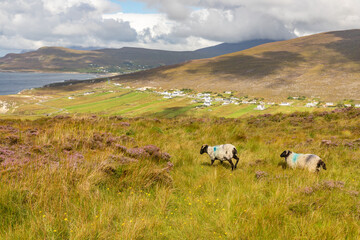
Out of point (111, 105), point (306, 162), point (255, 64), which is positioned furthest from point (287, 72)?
point (306, 162)

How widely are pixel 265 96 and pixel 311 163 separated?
323 ft

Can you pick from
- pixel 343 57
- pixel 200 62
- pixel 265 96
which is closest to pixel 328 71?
pixel 343 57

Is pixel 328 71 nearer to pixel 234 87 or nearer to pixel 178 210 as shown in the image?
pixel 234 87

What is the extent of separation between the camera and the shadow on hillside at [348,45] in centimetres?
13004

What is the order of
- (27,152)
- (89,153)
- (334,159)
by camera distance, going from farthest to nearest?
(334,159), (89,153), (27,152)

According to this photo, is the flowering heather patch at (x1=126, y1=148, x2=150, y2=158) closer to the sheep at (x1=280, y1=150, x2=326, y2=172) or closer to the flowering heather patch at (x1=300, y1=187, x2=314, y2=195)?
the flowering heather patch at (x1=300, y1=187, x2=314, y2=195)

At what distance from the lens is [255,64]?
160m

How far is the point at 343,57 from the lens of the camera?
131m

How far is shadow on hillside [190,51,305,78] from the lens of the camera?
467ft

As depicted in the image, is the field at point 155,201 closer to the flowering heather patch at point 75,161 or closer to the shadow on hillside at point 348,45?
the flowering heather patch at point 75,161

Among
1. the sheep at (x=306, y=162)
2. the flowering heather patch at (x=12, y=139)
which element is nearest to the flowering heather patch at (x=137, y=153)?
the flowering heather patch at (x=12, y=139)

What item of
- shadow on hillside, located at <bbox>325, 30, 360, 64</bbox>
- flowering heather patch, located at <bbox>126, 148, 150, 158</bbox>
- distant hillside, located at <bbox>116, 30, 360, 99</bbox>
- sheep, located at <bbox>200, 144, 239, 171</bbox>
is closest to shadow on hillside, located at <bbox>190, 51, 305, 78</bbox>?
distant hillside, located at <bbox>116, 30, 360, 99</bbox>

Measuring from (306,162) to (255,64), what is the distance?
16698 centimetres

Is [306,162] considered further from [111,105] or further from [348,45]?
[348,45]
